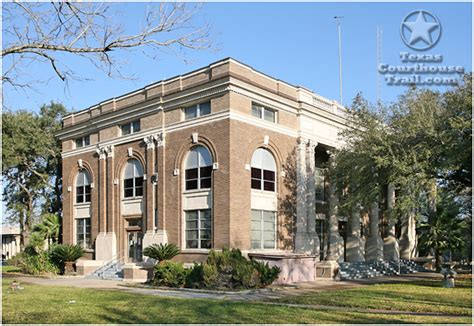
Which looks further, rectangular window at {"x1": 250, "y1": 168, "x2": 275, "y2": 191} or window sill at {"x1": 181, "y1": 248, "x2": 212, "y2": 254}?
rectangular window at {"x1": 250, "y1": 168, "x2": 275, "y2": 191}

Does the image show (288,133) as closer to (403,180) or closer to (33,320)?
(403,180)

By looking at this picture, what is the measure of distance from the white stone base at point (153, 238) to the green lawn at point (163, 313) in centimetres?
1242

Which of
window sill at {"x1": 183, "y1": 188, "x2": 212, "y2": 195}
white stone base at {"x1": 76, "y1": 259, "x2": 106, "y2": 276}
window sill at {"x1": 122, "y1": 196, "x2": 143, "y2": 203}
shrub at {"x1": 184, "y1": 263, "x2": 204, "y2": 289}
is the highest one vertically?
window sill at {"x1": 183, "y1": 188, "x2": 212, "y2": 195}

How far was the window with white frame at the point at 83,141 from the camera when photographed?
36875 mm

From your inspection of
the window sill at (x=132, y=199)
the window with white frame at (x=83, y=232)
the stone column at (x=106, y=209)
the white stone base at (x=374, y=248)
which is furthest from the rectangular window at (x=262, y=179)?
the window with white frame at (x=83, y=232)

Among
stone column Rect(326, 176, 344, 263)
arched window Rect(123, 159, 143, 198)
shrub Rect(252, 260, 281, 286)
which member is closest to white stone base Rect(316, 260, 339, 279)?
shrub Rect(252, 260, 281, 286)

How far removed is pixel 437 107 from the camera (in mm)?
21500

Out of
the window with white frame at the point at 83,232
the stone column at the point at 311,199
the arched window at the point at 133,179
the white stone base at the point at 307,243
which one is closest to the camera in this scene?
the white stone base at the point at 307,243

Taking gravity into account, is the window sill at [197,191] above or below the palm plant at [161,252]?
above

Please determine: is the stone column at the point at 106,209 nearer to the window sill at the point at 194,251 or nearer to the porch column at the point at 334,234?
the window sill at the point at 194,251

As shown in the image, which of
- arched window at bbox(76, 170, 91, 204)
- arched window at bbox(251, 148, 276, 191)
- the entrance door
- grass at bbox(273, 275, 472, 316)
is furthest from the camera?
arched window at bbox(76, 170, 91, 204)

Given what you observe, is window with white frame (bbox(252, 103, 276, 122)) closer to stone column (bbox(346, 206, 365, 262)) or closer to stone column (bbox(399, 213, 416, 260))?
stone column (bbox(346, 206, 365, 262))

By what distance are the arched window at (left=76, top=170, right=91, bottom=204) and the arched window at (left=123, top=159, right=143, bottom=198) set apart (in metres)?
4.62

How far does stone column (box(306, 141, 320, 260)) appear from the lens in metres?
30.7
